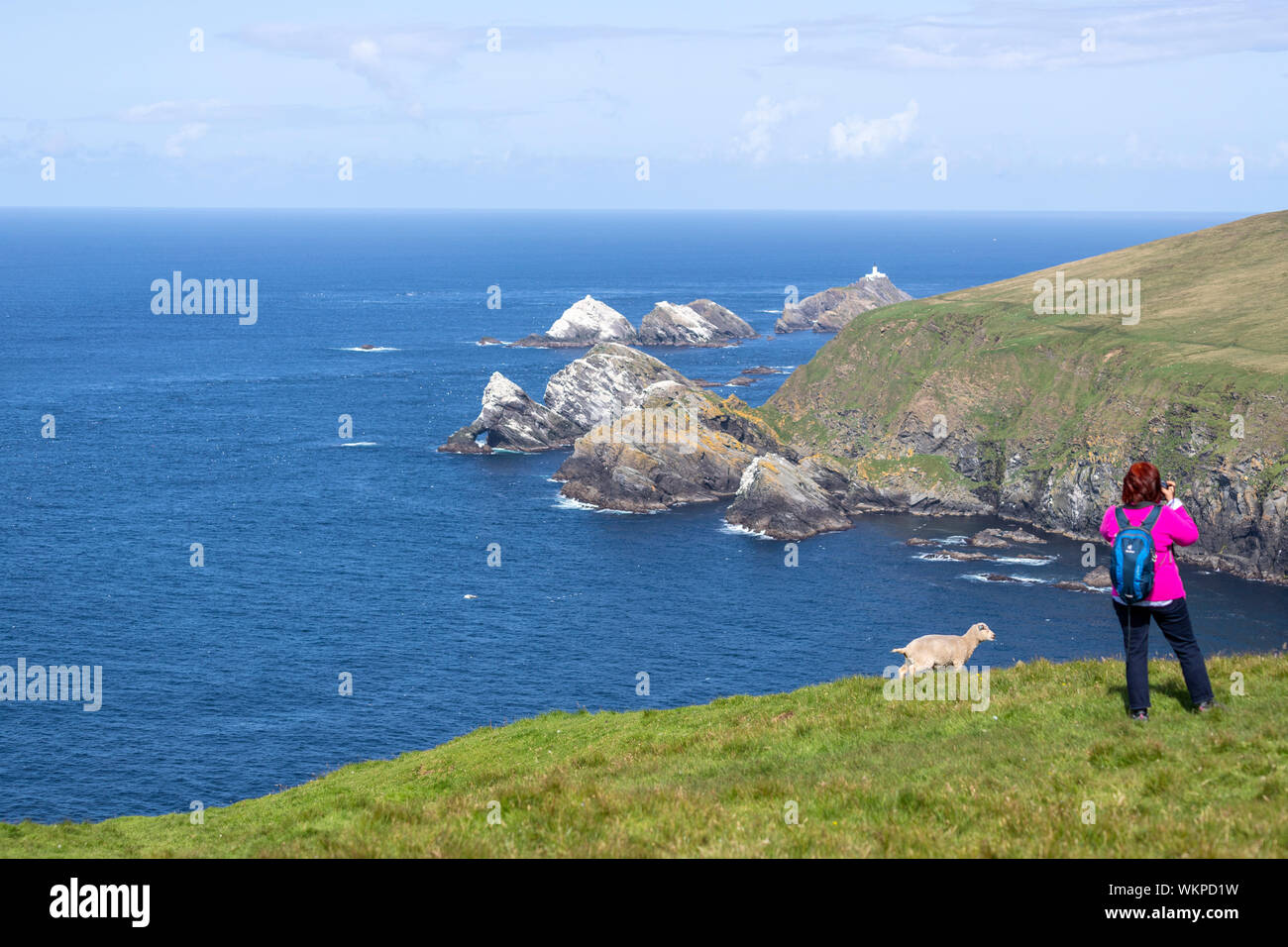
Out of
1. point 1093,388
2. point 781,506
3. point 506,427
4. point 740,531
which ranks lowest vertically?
point 740,531

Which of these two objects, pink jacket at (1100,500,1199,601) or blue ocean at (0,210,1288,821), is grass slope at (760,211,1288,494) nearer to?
blue ocean at (0,210,1288,821)

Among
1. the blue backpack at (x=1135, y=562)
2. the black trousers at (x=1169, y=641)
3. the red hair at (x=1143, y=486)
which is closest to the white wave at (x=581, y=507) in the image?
the black trousers at (x=1169, y=641)

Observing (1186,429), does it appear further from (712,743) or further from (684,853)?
(684,853)

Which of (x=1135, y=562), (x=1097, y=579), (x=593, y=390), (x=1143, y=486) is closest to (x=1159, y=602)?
(x=1135, y=562)

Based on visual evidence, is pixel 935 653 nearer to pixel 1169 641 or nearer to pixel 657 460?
pixel 1169 641

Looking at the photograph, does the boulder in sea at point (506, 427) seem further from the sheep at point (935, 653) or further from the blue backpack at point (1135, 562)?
the blue backpack at point (1135, 562)
